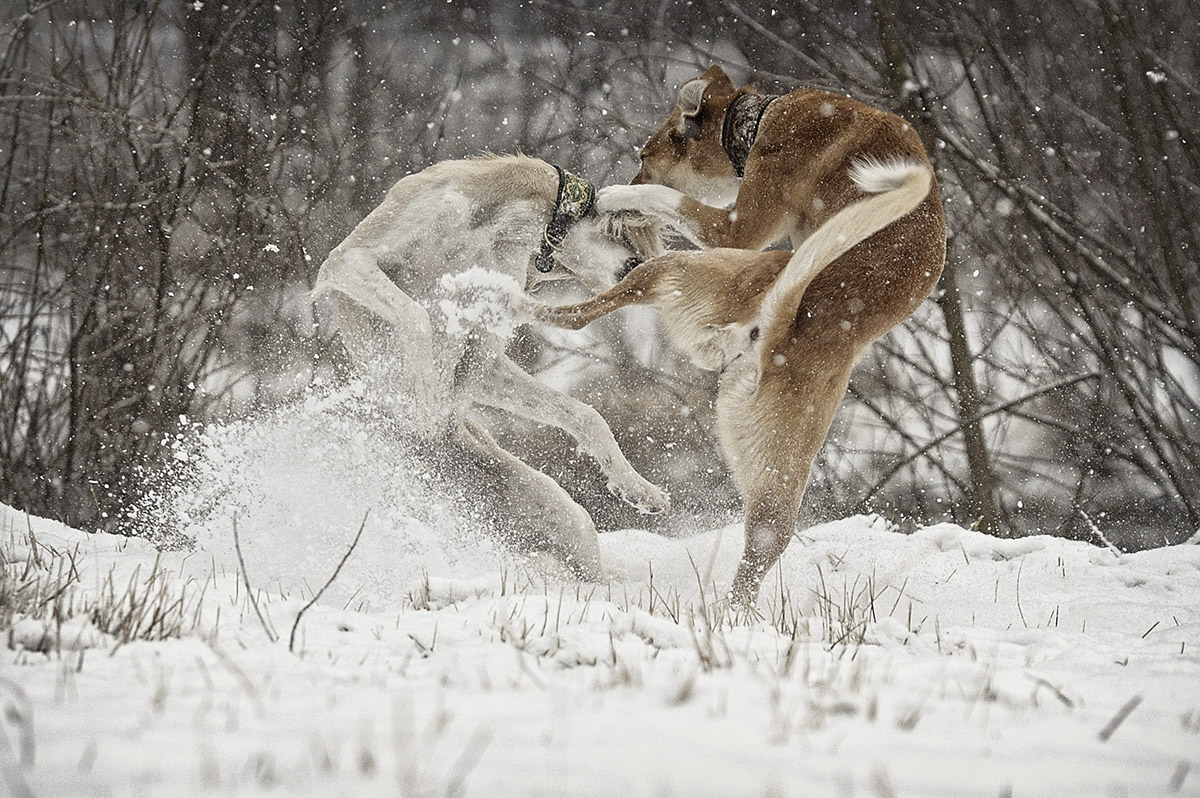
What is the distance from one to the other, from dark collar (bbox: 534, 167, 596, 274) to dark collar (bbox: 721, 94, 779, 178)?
69cm

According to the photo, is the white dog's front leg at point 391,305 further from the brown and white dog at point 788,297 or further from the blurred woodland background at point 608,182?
the blurred woodland background at point 608,182

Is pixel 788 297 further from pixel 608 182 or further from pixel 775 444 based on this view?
pixel 608 182

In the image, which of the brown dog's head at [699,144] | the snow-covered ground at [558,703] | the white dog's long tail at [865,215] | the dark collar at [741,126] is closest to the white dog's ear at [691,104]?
the brown dog's head at [699,144]

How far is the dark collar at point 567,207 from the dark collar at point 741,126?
689 mm

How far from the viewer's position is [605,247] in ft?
12.8

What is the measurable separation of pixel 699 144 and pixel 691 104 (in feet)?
0.68

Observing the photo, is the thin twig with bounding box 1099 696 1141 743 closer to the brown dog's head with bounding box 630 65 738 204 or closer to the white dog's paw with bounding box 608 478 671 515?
the white dog's paw with bounding box 608 478 671 515

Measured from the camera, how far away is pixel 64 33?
16.1 feet

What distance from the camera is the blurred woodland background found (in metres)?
4.79

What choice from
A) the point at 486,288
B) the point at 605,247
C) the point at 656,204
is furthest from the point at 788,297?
the point at 486,288

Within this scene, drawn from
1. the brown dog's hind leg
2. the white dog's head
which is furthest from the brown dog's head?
the brown dog's hind leg

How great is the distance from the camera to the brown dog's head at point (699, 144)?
4.03 metres

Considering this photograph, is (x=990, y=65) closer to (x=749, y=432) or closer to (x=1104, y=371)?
(x=1104, y=371)

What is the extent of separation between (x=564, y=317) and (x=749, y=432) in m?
0.88
